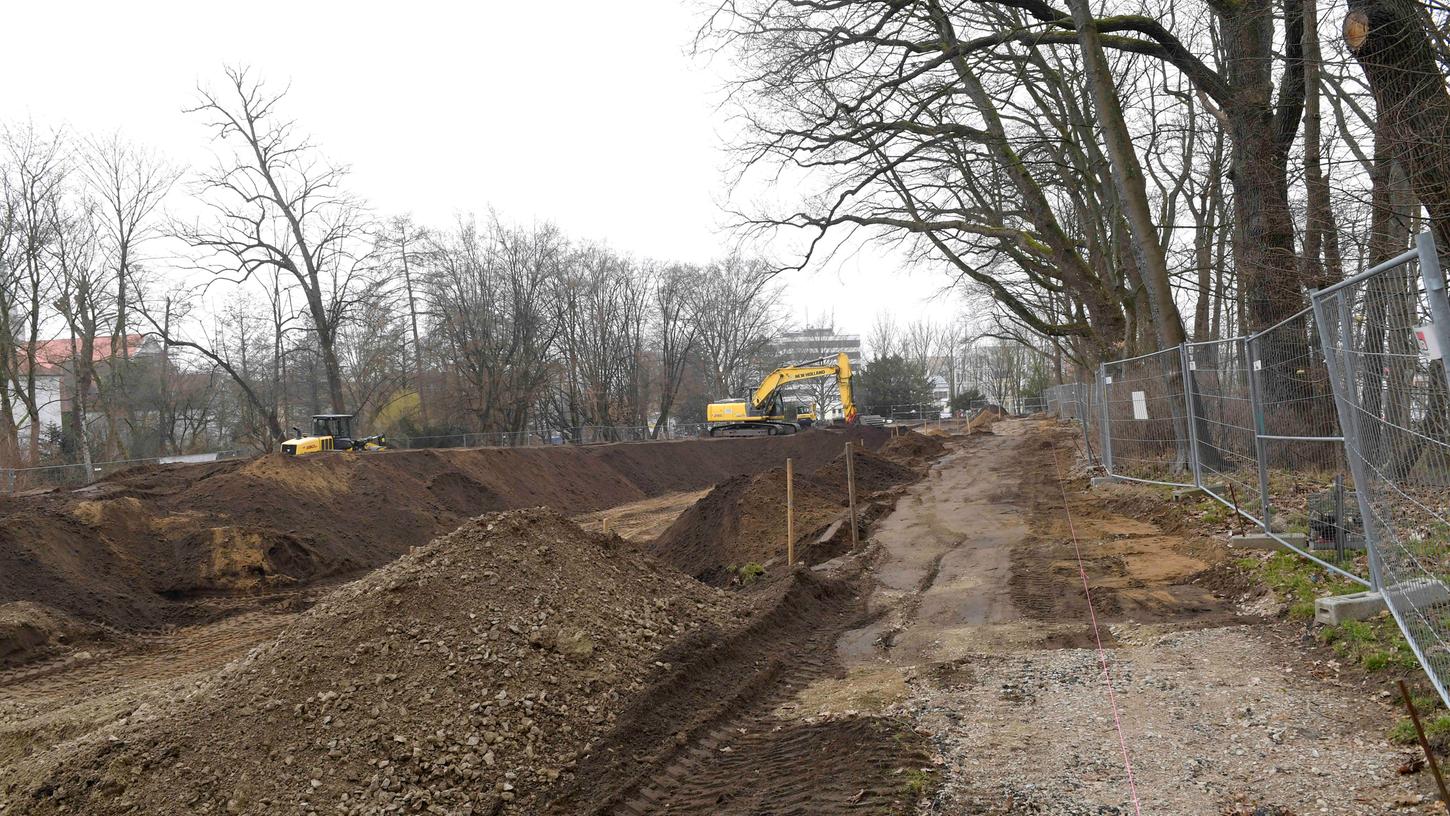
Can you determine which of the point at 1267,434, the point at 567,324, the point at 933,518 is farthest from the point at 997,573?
the point at 567,324

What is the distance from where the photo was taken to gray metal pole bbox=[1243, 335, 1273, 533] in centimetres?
862

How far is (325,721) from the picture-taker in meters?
5.59

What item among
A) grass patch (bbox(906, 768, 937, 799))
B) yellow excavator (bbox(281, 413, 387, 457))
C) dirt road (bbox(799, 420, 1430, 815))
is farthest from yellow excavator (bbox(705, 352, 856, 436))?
grass patch (bbox(906, 768, 937, 799))

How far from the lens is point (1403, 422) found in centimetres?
466

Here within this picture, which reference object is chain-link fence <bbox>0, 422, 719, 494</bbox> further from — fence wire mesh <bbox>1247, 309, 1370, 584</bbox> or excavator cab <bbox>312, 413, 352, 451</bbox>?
fence wire mesh <bbox>1247, 309, 1370, 584</bbox>

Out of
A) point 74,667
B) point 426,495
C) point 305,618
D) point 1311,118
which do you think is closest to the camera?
point 305,618

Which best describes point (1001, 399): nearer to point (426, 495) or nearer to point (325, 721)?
point (426, 495)

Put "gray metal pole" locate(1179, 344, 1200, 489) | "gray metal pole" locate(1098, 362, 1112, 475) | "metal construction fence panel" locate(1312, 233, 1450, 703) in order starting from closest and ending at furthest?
"metal construction fence panel" locate(1312, 233, 1450, 703), "gray metal pole" locate(1179, 344, 1200, 489), "gray metal pole" locate(1098, 362, 1112, 475)

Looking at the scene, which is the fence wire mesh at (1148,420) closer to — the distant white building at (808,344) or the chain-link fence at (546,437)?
the chain-link fence at (546,437)

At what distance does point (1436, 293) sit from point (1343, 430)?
252cm

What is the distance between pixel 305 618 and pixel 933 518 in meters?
10.4

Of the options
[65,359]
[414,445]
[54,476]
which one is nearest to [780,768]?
[54,476]

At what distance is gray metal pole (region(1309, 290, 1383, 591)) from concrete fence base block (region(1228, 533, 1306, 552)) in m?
2.37

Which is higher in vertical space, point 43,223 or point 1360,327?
point 43,223
